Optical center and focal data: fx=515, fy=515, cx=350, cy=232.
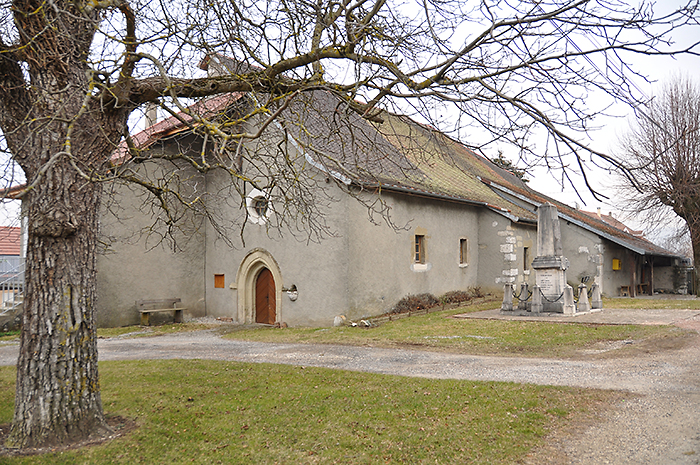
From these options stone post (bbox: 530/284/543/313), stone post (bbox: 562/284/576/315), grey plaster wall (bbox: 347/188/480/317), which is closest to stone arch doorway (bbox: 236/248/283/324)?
grey plaster wall (bbox: 347/188/480/317)

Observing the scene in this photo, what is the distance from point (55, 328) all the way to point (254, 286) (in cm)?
1075

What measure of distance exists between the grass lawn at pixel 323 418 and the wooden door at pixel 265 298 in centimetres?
744

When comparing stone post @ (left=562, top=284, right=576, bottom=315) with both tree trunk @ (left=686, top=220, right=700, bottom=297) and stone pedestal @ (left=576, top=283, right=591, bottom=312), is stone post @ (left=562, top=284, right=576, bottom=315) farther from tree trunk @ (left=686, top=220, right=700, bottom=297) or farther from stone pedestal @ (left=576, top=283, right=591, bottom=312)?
tree trunk @ (left=686, top=220, right=700, bottom=297)

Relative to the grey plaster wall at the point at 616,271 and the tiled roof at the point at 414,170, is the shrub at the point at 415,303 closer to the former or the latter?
the tiled roof at the point at 414,170

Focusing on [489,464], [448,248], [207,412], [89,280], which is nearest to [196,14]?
[89,280]

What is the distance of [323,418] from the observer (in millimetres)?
5621

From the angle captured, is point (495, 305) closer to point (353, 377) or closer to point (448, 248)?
point (448, 248)

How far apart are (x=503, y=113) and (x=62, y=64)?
4352mm

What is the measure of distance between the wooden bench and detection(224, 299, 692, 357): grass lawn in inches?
106

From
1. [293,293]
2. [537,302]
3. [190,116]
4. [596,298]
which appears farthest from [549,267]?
[190,116]

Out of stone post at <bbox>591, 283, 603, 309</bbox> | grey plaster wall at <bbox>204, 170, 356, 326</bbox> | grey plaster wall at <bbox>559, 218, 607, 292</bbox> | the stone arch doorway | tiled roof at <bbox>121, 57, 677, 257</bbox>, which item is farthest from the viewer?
grey plaster wall at <bbox>559, 218, 607, 292</bbox>

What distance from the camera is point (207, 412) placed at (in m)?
5.96

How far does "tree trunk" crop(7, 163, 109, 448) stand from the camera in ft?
16.1

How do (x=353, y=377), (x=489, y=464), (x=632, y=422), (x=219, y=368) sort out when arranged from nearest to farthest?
(x=489, y=464), (x=632, y=422), (x=353, y=377), (x=219, y=368)
